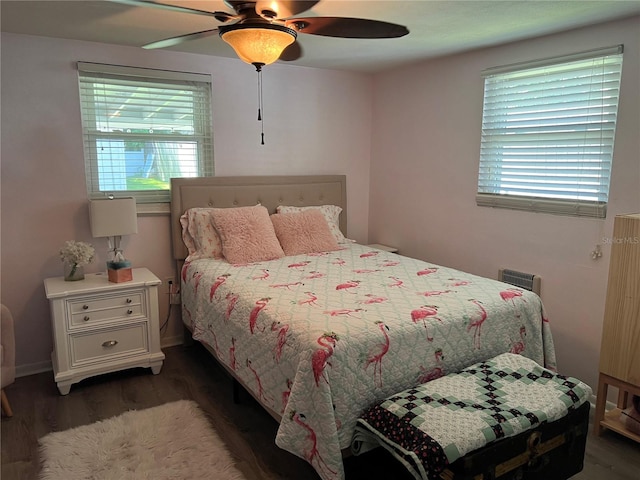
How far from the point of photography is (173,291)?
364cm

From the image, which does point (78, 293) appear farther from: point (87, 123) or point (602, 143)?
point (602, 143)

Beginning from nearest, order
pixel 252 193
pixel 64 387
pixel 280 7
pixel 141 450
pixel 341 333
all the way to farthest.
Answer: pixel 280 7, pixel 341 333, pixel 141 450, pixel 64 387, pixel 252 193

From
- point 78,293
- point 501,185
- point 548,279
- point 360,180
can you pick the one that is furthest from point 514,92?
point 78,293

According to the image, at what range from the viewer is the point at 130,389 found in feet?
9.82

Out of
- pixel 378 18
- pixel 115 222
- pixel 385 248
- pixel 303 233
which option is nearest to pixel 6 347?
pixel 115 222

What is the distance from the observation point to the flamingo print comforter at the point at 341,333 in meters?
1.90

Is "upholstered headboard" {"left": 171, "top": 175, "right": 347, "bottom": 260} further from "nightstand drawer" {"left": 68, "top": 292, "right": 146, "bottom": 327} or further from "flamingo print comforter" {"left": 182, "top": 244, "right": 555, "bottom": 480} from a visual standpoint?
"flamingo print comforter" {"left": 182, "top": 244, "right": 555, "bottom": 480}

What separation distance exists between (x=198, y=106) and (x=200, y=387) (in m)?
2.05

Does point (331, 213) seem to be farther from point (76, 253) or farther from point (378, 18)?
point (76, 253)

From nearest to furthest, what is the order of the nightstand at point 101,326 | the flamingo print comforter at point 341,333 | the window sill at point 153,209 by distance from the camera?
1. the flamingo print comforter at point 341,333
2. the nightstand at point 101,326
3. the window sill at point 153,209

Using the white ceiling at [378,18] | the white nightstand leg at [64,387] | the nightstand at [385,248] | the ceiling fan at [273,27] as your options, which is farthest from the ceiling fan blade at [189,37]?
the nightstand at [385,248]

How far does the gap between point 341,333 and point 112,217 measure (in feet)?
6.21

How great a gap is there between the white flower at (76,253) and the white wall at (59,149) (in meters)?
0.26

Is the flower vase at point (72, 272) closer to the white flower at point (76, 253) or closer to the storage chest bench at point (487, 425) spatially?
the white flower at point (76, 253)
